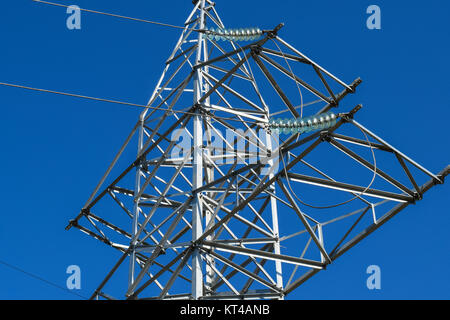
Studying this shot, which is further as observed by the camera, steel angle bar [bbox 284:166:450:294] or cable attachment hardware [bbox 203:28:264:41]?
cable attachment hardware [bbox 203:28:264:41]

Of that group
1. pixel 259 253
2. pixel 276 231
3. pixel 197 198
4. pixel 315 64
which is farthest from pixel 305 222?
pixel 315 64

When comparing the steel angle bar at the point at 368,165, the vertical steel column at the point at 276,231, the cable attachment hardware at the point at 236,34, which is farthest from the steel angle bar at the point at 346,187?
the cable attachment hardware at the point at 236,34

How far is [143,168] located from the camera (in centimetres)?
2502

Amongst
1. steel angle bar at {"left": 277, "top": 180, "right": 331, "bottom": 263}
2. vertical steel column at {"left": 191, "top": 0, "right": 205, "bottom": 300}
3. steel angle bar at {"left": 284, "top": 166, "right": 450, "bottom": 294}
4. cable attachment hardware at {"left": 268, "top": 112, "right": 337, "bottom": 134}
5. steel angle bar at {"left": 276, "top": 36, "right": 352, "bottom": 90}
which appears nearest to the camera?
cable attachment hardware at {"left": 268, "top": 112, "right": 337, "bottom": 134}

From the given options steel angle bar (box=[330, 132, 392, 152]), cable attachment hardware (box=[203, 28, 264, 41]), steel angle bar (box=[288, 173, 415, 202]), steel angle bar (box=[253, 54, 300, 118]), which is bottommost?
steel angle bar (box=[288, 173, 415, 202])

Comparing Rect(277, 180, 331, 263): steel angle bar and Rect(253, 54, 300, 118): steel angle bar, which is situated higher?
Rect(253, 54, 300, 118): steel angle bar

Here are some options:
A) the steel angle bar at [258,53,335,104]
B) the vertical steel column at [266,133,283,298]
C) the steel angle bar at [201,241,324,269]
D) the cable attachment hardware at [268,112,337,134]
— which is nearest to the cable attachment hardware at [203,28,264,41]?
the steel angle bar at [258,53,335,104]

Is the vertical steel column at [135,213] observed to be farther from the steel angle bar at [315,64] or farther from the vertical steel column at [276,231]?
the steel angle bar at [315,64]

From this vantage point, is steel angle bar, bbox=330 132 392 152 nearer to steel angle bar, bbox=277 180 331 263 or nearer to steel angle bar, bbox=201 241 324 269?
steel angle bar, bbox=277 180 331 263

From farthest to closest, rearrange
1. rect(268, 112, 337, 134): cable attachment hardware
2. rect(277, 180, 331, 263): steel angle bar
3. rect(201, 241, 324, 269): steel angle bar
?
rect(201, 241, 324, 269): steel angle bar, rect(277, 180, 331, 263): steel angle bar, rect(268, 112, 337, 134): cable attachment hardware

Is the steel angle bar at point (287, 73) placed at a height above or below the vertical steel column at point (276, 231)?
above

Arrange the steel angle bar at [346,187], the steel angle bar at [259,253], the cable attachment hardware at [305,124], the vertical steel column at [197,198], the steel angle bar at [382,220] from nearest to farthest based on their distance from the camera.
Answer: the cable attachment hardware at [305,124], the steel angle bar at [382,220], the steel angle bar at [346,187], the vertical steel column at [197,198], the steel angle bar at [259,253]
